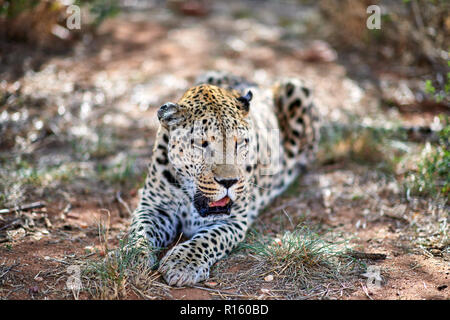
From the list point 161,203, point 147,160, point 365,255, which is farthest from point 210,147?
point 147,160

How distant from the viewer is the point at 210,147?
519cm

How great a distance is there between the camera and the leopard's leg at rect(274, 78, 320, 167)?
8.16 meters

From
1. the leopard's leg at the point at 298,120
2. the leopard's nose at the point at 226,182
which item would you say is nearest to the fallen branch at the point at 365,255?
the leopard's nose at the point at 226,182

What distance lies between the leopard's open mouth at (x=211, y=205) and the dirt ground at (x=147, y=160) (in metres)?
0.59

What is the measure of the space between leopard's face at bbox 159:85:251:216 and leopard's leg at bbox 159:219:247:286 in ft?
1.12

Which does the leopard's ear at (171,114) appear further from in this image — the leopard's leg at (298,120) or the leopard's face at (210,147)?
the leopard's leg at (298,120)

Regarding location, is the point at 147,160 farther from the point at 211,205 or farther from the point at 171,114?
the point at 211,205

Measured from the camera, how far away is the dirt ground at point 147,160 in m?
4.99

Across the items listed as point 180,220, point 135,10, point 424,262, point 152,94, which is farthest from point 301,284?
point 135,10

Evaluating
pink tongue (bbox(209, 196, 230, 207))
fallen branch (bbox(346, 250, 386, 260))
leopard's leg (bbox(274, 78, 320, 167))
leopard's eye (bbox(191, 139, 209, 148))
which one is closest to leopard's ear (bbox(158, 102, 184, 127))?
leopard's eye (bbox(191, 139, 209, 148))

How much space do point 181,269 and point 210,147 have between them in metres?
1.30
